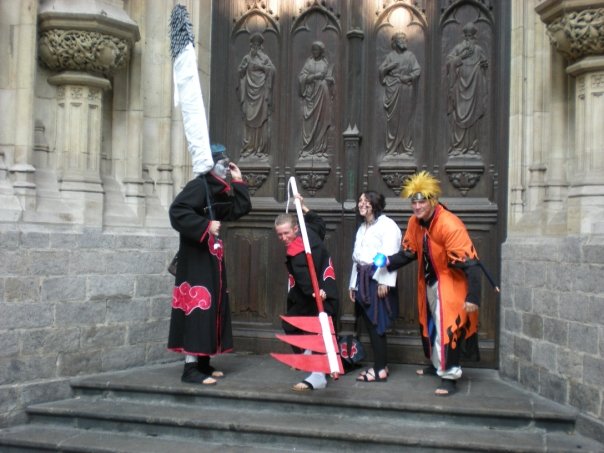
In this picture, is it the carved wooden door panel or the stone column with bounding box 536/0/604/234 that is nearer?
the stone column with bounding box 536/0/604/234

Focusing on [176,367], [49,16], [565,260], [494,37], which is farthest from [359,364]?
[49,16]

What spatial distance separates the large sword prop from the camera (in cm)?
548

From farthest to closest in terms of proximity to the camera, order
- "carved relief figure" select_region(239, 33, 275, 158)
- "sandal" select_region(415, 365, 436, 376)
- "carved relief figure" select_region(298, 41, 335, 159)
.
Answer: "carved relief figure" select_region(239, 33, 275, 158)
"carved relief figure" select_region(298, 41, 335, 159)
"sandal" select_region(415, 365, 436, 376)

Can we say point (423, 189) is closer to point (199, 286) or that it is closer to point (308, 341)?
point (308, 341)

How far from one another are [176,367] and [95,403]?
0.97 metres

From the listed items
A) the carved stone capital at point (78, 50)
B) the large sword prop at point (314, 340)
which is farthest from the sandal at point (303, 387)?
the carved stone capital at point (78, 50)

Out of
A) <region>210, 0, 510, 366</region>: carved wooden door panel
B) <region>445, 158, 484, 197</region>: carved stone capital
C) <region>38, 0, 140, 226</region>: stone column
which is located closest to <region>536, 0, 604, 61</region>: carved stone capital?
<region>210, 0, 510, 366</region>: carved wooden door panel

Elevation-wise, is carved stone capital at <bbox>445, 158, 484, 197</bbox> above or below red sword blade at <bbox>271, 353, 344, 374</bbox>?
above

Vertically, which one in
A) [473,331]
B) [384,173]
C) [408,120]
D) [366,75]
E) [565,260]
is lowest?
[473,331]

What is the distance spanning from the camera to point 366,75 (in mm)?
7164

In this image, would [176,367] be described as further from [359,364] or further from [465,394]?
[465,394]

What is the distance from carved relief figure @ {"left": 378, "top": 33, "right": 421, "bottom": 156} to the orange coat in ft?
4.76

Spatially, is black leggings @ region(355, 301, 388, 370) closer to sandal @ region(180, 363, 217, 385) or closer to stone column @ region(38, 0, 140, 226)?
sandal @ region(180, 363, 217, 385)

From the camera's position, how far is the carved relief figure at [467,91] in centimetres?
687
